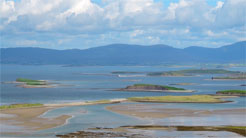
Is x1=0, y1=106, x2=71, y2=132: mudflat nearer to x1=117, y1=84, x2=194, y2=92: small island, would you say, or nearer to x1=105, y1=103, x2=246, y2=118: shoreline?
x1=105, y1=103, x2=246, y2=118: shoreline

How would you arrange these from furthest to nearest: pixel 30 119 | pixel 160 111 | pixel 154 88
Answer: pixel 154 88 < pixel 160 111 < pixel 30 119

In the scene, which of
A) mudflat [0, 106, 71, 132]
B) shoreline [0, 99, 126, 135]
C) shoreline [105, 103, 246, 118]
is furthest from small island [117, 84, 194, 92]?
mudflat [0, 106, 71, 132]

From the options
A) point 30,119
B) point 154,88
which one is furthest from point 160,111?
point 154,88

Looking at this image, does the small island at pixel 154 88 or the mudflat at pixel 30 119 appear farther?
the small island at pixel 154 88

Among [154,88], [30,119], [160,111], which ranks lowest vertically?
[30,119]

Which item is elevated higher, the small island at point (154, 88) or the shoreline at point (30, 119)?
the small island at point (154, 88)

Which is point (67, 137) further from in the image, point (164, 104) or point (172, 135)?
point (164, 104)

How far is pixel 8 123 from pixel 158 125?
64.0 feet

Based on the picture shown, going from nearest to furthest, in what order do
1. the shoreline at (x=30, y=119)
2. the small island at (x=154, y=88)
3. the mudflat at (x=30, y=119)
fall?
the shoreline at (x=30, y=119), the mudflat at (x=30, y=119), the small island at (x=154, y=88)

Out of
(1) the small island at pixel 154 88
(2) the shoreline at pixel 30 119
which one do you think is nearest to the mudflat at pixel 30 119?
(2) the shoreline at pixel 30 119

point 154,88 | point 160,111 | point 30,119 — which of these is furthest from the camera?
point 154,88

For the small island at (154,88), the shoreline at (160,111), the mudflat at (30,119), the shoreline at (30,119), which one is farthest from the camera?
the small island at (154,88)

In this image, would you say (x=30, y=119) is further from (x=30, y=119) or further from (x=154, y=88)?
(x=154, y=88)

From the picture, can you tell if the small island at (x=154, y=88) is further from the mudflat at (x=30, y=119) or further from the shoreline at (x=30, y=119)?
the mudflat at (x=30, y=119)
